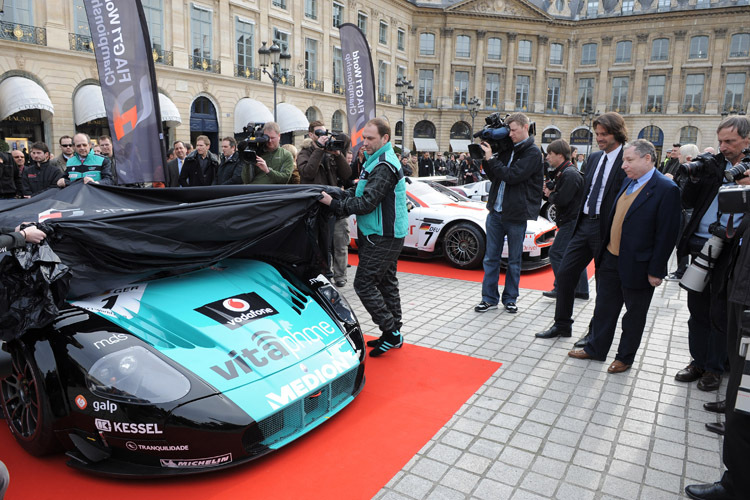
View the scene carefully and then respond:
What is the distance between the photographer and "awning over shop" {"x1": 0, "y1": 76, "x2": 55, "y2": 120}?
17.9 meters

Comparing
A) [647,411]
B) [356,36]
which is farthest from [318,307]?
[356,36]

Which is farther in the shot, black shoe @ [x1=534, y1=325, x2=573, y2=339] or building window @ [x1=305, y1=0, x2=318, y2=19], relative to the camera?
building window @ [x1=305, y1=0, x2=318, y2=19]

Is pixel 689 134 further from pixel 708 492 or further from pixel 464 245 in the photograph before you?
pixel 708 492

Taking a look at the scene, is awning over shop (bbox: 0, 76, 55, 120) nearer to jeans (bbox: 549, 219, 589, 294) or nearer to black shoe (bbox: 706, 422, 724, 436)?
jeans (bbox: 549, 219, 589, 294)

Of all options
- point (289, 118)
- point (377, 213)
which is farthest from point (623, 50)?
point (377, 213)

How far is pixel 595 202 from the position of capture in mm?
4613

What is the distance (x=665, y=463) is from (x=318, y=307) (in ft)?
7.47

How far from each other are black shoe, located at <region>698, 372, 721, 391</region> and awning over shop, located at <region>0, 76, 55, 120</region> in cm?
2063

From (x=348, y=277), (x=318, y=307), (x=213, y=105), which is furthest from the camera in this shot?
(x=213, y=105)

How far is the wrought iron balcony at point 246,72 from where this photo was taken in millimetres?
27266

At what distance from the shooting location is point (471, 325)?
5.37 meters

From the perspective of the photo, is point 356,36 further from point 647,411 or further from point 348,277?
point 647,411

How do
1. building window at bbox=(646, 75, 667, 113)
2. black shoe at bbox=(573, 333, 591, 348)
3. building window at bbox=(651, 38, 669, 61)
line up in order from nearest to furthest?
black shoe at bbox=(573, 333, 591, 348)
building window at bbox=(651, 38, 669, 61)
building window at bbox=(646, 75, 667, 113)

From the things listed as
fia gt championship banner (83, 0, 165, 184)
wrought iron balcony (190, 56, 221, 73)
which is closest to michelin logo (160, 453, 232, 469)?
fia gt championship banner (83, 0, 165, 184)
